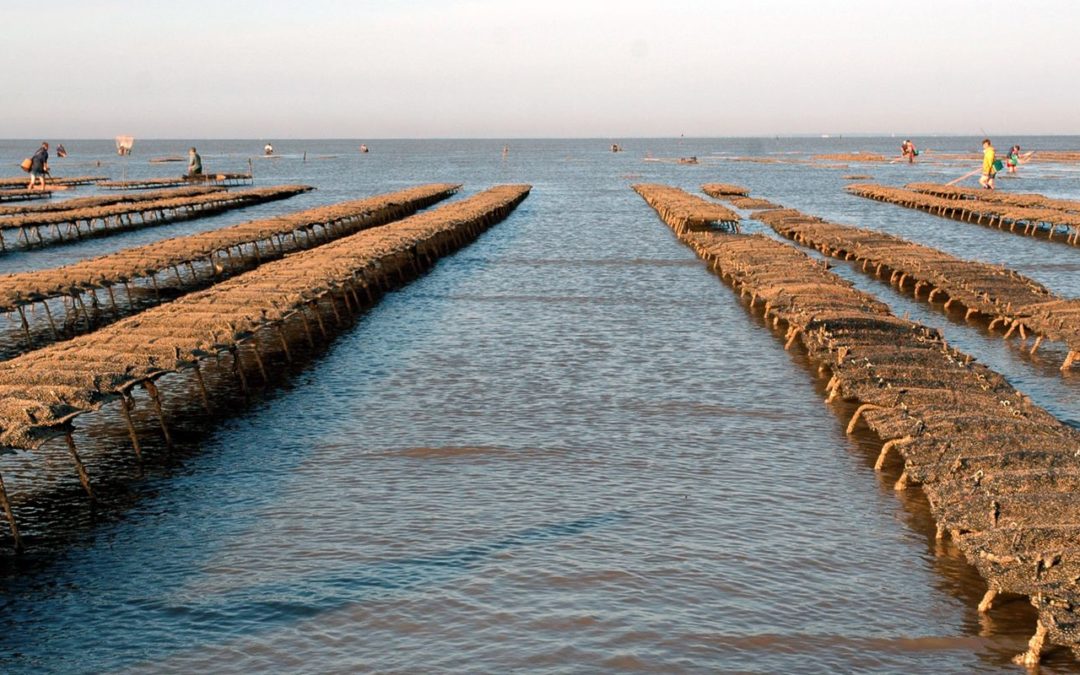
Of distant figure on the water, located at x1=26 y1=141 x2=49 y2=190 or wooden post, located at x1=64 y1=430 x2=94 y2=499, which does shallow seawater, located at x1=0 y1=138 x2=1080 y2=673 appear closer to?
wooden post, located at x1=64 y1=430 x2=94 y2=499

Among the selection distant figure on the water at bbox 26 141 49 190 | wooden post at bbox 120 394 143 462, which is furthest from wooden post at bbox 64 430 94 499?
distant figure on the water at bbox 26 141 49 190

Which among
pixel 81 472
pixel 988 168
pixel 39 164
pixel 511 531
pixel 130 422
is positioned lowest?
pixel 511 531

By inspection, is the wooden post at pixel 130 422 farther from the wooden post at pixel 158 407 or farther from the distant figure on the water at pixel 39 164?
Answer: the distant figure on the water at pixel 39 164

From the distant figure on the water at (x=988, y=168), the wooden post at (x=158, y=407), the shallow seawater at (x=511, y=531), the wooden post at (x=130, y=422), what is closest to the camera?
the shallow seawater at (x=511, y=531)

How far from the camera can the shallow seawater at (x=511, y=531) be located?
48.1 feet

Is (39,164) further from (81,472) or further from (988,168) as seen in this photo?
(81,472)

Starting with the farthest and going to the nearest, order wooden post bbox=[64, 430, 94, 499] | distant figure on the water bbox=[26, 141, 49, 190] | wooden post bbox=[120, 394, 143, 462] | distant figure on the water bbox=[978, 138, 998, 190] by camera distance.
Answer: distant figure on the water bbox=[26, 141, 49, 190] < distant figure on the water bbox=[978, 138, 998, 190] < wooden post bbox=[120, 394, 143, 462] < wooden post bbox=[64, 430, 94, 499]

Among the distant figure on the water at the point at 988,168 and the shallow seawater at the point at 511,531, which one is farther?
the distant figure on the water at the point at 988,168

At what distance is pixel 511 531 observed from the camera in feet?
61.1

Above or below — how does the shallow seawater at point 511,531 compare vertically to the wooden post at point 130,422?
below

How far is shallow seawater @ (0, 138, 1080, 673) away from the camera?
14.7 meters

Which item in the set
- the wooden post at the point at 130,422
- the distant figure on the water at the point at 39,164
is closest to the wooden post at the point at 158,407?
the wooden post at the point at 130,422

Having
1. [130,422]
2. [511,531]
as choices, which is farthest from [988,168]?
[130,422]

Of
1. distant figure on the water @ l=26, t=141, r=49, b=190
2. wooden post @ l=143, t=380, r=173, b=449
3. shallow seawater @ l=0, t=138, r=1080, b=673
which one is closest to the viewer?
shallow seawater @ l=0, t=138, r=1080, b=673
